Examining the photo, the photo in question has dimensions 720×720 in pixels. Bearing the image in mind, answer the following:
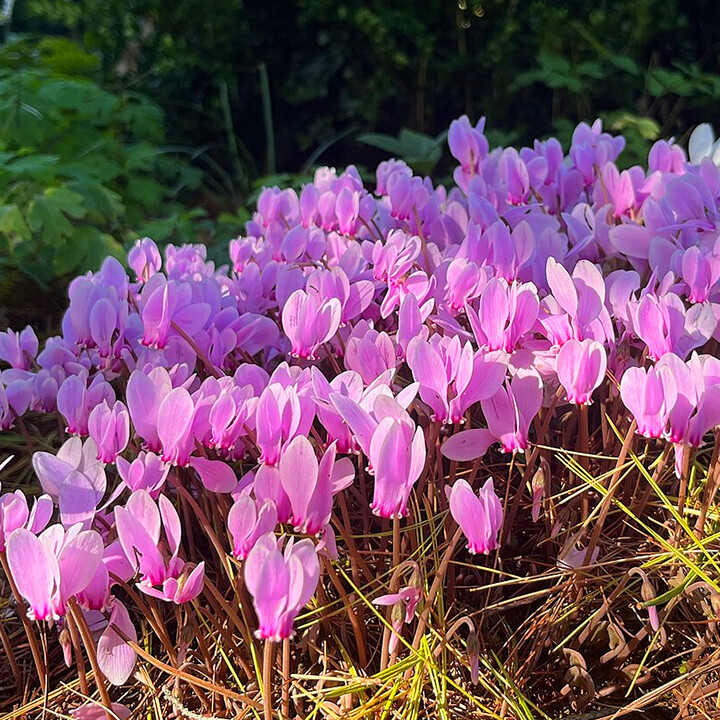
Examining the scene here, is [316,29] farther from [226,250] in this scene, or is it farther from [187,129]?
[226,250]

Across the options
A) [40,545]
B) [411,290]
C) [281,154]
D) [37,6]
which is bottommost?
[281,154]

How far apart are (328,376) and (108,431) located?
1.77 feet

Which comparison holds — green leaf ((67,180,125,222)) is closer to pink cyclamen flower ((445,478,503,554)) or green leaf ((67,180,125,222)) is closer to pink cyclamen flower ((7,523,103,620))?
pink cyclamen flower ((7,523,103,620))

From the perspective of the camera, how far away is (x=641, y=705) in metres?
1.05

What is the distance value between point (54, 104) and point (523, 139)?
2.69 meters

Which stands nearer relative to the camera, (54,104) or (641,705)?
(641,705)

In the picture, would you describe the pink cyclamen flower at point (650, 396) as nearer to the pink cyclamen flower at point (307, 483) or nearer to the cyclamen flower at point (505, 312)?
the cyclamen flower at point (505, 312)

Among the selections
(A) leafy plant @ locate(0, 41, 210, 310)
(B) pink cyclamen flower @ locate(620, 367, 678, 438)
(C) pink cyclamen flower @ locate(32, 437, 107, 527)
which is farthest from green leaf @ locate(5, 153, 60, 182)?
(B) pink cyclamen flower @ locate(620, 367, 678, 438)

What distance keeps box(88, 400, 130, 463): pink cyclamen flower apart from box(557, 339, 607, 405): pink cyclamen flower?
59cm

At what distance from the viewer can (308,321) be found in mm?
1181

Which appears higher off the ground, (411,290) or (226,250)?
(411,290)

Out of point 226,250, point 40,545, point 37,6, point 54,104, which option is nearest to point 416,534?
point 40,545

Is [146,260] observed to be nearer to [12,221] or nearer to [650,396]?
[12,221]

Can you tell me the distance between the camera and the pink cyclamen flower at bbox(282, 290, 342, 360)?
1173 millimetres
